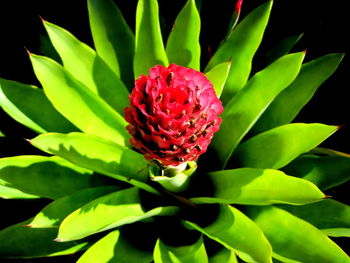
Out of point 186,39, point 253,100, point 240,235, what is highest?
point 186,39

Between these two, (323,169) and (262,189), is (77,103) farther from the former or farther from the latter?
(323,169)

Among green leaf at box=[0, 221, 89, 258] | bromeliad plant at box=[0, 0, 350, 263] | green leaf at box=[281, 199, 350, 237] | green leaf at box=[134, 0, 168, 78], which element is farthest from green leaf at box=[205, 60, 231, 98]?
green leaf at box=[0, 221, 89, 258]

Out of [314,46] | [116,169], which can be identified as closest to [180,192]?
[116,169]

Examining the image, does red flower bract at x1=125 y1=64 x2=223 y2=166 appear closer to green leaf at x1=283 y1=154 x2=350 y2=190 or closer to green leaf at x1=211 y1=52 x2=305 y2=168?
green leaf at x1=211 y1=52 x2=305 y2=168

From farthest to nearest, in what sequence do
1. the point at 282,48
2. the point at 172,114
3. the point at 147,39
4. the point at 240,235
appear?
the point at 282,48 < the point at 147,39 < the point at 240,235 < the point at 172,114

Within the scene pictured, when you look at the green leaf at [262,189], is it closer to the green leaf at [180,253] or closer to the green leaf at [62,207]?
the green leaf at [180,253]

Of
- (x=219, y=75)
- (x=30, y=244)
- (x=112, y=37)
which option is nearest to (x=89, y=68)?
(x=112, y=37)

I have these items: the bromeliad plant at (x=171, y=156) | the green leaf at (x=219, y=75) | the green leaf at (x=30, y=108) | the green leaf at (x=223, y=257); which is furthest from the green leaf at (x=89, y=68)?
the green leaf at (x=223, y=257)

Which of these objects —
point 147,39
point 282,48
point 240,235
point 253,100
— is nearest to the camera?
point 240,235
